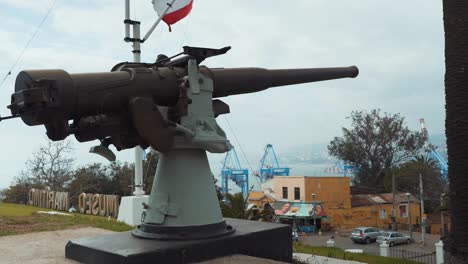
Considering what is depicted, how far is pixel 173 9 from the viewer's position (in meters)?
10.6

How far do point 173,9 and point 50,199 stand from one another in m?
15.1

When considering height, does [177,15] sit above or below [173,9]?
Answer: below

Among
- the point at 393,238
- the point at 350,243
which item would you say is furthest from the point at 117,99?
the point at 350,243

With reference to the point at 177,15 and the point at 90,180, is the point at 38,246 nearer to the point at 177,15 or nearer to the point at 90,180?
the point at 177,15

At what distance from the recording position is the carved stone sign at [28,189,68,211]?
21219 millimetres

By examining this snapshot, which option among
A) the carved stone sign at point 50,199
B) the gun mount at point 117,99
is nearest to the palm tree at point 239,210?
the gun mount at point 117,99

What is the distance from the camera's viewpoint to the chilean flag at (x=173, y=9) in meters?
10.6

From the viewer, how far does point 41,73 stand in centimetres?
421

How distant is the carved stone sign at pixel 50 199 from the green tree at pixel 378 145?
33.2m

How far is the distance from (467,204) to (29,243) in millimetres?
6118

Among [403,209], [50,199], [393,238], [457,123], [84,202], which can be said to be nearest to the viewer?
[457,123]

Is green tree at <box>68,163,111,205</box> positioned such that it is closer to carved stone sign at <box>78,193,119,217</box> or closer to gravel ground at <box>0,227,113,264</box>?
carved stone sign at <box>78,193,119,217</box>

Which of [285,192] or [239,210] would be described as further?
[285,192]

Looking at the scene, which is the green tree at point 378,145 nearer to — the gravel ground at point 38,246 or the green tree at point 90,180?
the green tree at point 90,180
